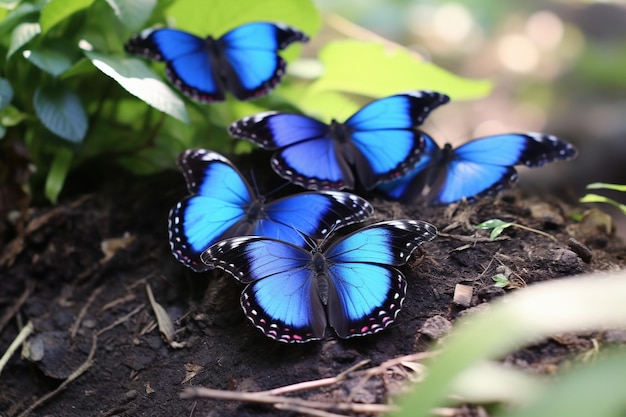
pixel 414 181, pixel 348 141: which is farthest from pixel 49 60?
pixel 414 181

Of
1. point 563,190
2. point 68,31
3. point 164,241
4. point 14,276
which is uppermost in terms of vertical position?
point 68,31

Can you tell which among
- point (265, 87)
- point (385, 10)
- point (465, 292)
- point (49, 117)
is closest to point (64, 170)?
point (49, 117)

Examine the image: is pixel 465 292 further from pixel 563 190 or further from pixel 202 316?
pixel 563 190

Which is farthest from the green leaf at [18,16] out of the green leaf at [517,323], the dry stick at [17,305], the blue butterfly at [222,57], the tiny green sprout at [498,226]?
the green leaf at [517,323]

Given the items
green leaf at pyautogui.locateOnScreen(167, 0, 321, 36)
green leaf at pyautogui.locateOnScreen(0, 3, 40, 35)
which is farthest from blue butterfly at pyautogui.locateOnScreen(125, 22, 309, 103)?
green leaf at pyautogui.locateOnScreen(0, 3, 40, 35)

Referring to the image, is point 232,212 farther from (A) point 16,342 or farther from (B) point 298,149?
(A) point 16,342

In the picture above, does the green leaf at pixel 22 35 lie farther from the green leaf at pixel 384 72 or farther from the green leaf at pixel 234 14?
the green leaf at pixel 384 72

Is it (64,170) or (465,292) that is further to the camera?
(64,170)
